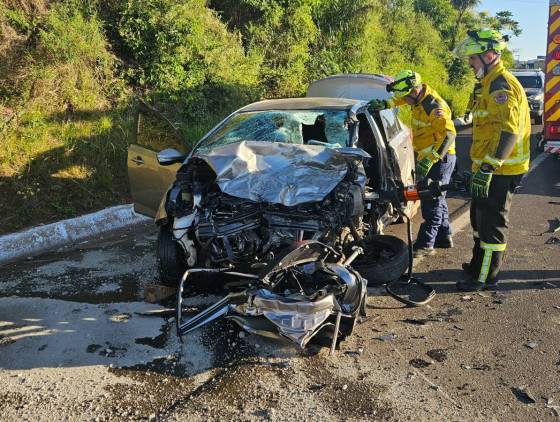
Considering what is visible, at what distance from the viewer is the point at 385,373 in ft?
10.4

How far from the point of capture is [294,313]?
9.84 feet

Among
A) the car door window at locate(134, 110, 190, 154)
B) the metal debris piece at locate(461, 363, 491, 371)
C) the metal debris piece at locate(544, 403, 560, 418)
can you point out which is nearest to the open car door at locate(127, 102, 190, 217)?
the car door window at locate(134, 110, 190, 154)

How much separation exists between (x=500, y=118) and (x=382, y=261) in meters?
1.52

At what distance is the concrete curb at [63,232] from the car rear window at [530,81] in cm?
1528

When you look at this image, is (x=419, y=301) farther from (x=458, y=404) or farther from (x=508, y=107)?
(x=508, y=107)

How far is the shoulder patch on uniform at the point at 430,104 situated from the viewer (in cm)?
511

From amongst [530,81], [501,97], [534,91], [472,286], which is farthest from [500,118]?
[530,81]

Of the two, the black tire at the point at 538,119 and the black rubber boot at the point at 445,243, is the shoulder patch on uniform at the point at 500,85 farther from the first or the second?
the black tire at the point at 538,119

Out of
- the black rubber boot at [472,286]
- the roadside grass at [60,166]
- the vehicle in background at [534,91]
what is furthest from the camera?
the vehicle in background at [534,91]

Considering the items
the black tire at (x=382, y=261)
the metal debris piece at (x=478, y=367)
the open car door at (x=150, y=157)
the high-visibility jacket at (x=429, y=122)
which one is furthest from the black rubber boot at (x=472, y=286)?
the open car door at (x=150, y=157)

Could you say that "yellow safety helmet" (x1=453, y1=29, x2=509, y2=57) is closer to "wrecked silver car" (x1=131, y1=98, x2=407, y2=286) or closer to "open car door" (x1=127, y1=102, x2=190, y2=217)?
"wrecked silver car" (x1=131, y1=98, x2=407, y2=286)

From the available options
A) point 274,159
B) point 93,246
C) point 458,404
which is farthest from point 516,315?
point 93,246

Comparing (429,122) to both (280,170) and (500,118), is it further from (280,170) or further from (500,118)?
(280,170)

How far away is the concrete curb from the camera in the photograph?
208 inches
